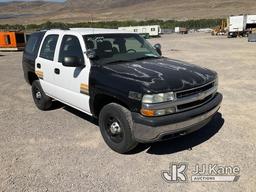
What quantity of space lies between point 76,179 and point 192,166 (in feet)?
5.58

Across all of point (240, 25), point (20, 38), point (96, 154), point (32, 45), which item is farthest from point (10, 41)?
point (240, 25)

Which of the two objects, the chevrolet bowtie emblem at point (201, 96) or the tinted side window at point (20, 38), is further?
the tinted side window at point (20, 38)

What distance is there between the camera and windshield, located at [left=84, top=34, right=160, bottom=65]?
520 centimetres

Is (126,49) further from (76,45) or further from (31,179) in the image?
(31,179)

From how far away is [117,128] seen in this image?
469 cm

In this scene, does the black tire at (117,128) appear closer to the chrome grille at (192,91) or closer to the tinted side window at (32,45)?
the chrome grille at (192,91)

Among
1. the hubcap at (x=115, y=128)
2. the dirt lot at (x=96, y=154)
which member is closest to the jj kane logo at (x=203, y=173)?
the dirt lot at (x=96, y=154)

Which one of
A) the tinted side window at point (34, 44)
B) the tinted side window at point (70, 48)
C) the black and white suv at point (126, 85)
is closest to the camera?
the black and white suv at point (126, 85)

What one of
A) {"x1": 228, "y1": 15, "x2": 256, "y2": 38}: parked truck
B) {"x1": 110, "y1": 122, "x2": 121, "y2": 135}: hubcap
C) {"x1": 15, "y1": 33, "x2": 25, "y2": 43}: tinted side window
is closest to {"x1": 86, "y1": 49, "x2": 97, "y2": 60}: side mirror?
{"x1": 110, "y1": 122, "x2": 121, "y2": 135}: hubcap

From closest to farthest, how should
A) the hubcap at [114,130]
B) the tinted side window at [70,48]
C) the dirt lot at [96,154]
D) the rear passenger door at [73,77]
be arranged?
the dirt lot at [96,154] < the hubcap at [114,130] < the rear passenger door at [73,77] < the tinted side window at [70,48]

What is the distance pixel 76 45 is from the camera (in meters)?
5.45

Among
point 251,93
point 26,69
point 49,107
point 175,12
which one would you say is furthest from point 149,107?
point 175,12

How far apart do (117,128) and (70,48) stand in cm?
193

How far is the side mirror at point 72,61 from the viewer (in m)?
4.97
